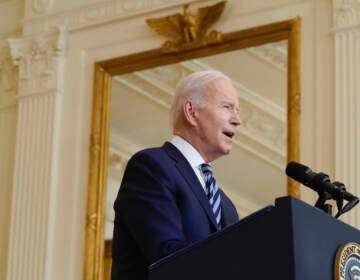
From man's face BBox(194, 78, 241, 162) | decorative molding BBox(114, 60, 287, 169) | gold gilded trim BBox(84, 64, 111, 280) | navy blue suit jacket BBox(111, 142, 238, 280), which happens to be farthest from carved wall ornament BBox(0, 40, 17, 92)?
navy blue suit jacket BBox(111, 142, 238, 280)

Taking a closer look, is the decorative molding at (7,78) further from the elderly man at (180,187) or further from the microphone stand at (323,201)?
the microphone stand at (323,201)

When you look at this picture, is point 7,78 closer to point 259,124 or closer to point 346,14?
point 259,124

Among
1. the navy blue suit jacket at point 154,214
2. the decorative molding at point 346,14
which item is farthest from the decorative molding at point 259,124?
the navy blue suit jacket at point 154,214

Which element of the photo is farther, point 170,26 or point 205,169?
point 170,26

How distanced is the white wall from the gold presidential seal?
Result: 4906 millimetres

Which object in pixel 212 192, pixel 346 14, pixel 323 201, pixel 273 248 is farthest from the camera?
pixel 346 14

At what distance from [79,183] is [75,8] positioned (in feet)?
5.24

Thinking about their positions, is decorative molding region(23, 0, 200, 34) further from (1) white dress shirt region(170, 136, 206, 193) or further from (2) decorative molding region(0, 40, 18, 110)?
(1) white dress shirt region(170, 136, 206, 193)

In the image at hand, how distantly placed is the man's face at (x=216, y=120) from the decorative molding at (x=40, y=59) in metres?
4.99

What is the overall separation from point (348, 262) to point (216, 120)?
1.09 meters

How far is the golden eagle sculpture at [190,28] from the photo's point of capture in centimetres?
802

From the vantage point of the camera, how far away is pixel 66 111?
8.71 metres

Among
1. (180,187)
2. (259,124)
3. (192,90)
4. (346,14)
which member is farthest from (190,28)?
(180,187)

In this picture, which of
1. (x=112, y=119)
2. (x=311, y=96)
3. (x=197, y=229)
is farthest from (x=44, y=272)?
(x=197, y=229)
